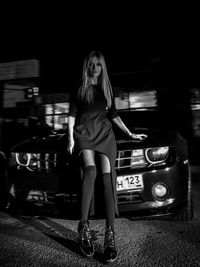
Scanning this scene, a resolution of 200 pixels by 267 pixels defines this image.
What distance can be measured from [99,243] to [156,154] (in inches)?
34.4

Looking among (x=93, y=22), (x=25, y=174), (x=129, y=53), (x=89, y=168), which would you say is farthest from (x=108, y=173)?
(x=93, y=22)

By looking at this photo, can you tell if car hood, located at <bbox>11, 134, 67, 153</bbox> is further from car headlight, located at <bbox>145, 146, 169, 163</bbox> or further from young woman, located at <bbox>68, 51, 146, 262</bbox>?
car headlight, located at <bbox>145, 146, 169, 163</bbox>

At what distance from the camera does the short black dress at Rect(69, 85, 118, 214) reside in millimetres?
1916

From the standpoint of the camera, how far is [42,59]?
39.0ft

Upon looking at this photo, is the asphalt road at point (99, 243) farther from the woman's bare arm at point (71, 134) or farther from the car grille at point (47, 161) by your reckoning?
the woman's bare arm at point (71, 134)

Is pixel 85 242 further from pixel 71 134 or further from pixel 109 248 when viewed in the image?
pixel 71 134

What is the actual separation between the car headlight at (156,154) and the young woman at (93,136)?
1.19ft

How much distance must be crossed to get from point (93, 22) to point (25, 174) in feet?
32.5

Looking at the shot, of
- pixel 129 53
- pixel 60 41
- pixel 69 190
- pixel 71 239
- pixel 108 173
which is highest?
pixel 60 41

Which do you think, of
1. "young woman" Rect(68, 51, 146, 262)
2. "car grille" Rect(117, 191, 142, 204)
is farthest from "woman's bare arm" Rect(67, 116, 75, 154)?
"car grille" Rect(117, 191, 142, 204)

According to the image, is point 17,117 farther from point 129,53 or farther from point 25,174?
point 25,174

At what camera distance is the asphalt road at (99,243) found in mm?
1664

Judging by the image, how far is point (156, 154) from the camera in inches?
85.4

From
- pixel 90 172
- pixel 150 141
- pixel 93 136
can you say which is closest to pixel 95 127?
pixel 93 136
